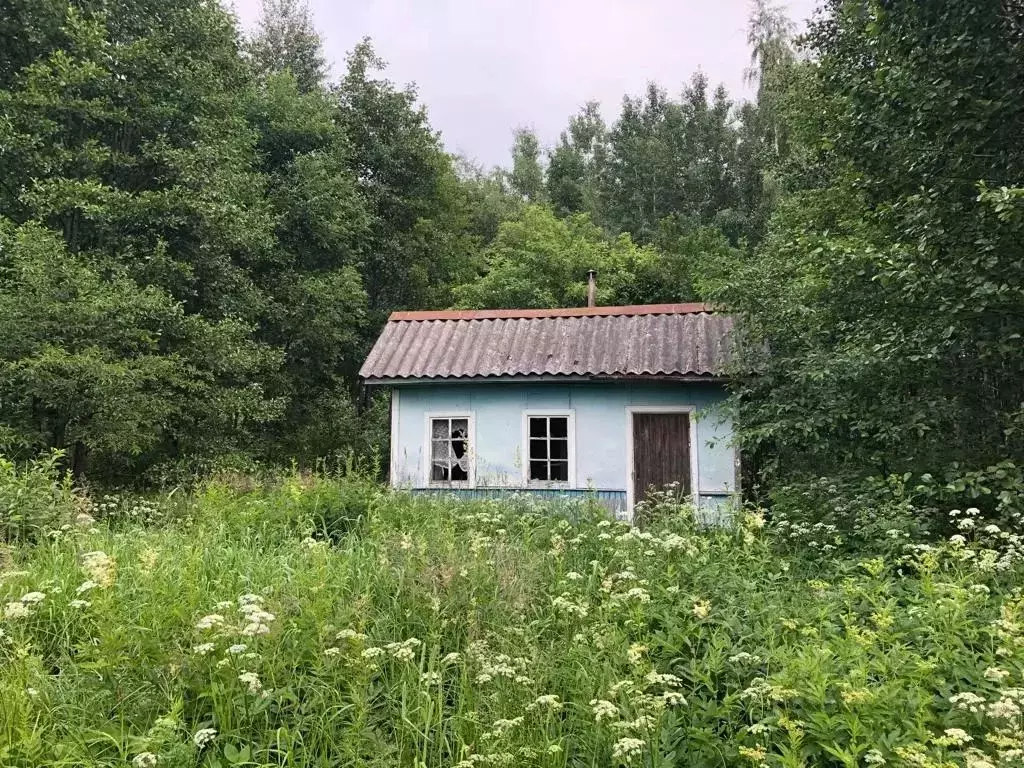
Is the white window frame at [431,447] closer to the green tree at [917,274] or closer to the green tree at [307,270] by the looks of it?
the green tree at [917,274]

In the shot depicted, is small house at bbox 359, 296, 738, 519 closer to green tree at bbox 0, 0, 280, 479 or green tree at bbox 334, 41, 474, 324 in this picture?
green tree at bbox 0, 0, 280, 479

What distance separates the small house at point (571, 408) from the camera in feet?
29.9

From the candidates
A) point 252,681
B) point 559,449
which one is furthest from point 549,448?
point 252,681

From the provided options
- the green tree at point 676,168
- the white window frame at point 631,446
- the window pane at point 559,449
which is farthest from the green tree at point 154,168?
the green tree at point 676,168

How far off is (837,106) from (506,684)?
887cm

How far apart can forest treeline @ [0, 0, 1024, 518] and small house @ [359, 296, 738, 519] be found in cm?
98

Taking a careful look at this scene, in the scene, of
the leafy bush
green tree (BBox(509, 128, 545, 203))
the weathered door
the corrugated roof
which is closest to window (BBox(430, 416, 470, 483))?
the corrugated roof

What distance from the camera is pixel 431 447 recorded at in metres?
9.94

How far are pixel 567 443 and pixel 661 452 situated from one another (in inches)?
55.2

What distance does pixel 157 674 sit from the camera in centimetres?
281

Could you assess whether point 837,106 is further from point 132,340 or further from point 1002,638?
point 132,340

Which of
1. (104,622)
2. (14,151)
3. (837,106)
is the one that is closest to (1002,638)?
(104,622)

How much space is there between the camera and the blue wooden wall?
9059mm

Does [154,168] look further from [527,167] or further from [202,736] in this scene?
[527,167]
